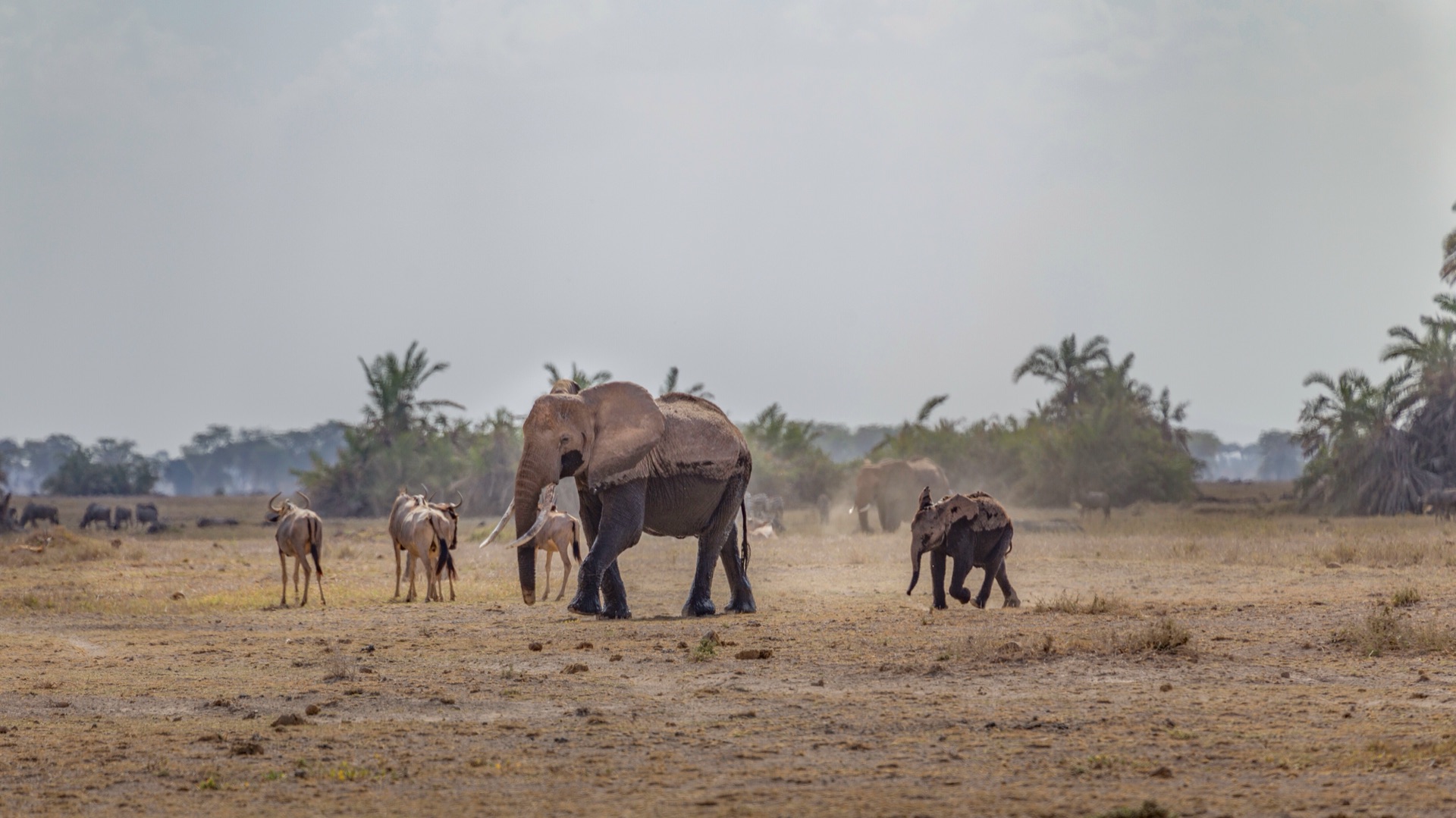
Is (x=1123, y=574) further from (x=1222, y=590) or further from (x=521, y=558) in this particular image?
(x=521, y=558)

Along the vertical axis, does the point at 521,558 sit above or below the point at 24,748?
above

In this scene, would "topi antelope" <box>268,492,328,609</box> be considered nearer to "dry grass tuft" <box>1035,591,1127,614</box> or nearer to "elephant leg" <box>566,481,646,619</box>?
"elephant leg" <box>566,481,646,619</box>

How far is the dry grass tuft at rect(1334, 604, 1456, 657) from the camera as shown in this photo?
40.0 feet

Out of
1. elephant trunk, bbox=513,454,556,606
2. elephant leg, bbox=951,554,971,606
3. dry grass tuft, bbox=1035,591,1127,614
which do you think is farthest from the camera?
elephant leg, bbox=951,554,971,606

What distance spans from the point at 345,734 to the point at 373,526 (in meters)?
40.9

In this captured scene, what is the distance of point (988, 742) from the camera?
28.7 ft

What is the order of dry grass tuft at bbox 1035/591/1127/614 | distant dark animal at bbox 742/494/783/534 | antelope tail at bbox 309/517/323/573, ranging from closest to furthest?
dry grass tuft at bbox 1035/591/1127/614
antelope tail at bbox 309/517/323/573
distant dark animal at bbox 742/494/783/534

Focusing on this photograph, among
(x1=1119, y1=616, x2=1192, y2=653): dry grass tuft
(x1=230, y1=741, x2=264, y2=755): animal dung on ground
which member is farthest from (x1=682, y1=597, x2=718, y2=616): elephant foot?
(x1=230, y1=741, x2=264, y2=755): animal dung on ground

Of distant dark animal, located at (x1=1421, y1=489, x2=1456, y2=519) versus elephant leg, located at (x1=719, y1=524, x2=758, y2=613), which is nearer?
elephant leg, located at (x1=719, y1=524, x2=758, y2=613)

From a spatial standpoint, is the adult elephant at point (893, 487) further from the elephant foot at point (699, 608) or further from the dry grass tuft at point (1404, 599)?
the dry grass tuft at point (1404, 599)

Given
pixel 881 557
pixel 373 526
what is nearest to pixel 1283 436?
pixel 373 526

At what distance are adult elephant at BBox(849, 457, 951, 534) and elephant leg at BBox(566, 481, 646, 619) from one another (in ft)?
70.7

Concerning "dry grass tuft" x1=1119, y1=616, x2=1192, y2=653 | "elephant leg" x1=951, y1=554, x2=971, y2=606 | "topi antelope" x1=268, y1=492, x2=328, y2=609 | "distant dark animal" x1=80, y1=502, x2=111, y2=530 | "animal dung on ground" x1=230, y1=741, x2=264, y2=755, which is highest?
"distant dark animal" x1=80, y1=502, x2=111, y2=530

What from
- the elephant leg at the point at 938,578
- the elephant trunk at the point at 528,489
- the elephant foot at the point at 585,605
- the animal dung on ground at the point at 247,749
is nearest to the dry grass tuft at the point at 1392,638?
the elephant leg at the point at 938,578
